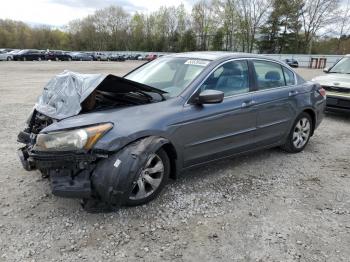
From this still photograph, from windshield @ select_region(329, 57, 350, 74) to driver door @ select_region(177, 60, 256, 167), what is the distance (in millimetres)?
5285

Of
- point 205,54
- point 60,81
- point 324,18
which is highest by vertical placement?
point 324,18

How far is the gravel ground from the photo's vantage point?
275cm

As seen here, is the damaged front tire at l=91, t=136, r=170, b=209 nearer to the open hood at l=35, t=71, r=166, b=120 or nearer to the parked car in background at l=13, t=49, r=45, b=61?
the open hood at l=35, t=71, r=166, b=120

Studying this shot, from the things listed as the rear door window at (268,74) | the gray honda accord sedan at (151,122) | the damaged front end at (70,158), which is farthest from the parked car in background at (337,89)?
the damaged front end at (70,158)

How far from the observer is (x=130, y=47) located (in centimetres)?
8631

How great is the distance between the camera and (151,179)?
134 inches

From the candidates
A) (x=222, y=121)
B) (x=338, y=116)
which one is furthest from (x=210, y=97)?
(x=338, y=116)

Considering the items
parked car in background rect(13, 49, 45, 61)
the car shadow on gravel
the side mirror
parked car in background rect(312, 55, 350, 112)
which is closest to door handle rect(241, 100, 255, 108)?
the side mirror

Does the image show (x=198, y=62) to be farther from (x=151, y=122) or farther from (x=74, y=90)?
(x=74, y=90)

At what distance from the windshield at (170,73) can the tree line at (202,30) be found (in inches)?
2452

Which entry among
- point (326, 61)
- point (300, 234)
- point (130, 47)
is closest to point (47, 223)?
point (300, 234)

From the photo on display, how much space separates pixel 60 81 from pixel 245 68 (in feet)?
7.69

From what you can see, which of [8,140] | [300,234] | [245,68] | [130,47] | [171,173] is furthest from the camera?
[130,47]

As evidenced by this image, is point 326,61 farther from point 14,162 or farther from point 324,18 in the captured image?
point 14,162
